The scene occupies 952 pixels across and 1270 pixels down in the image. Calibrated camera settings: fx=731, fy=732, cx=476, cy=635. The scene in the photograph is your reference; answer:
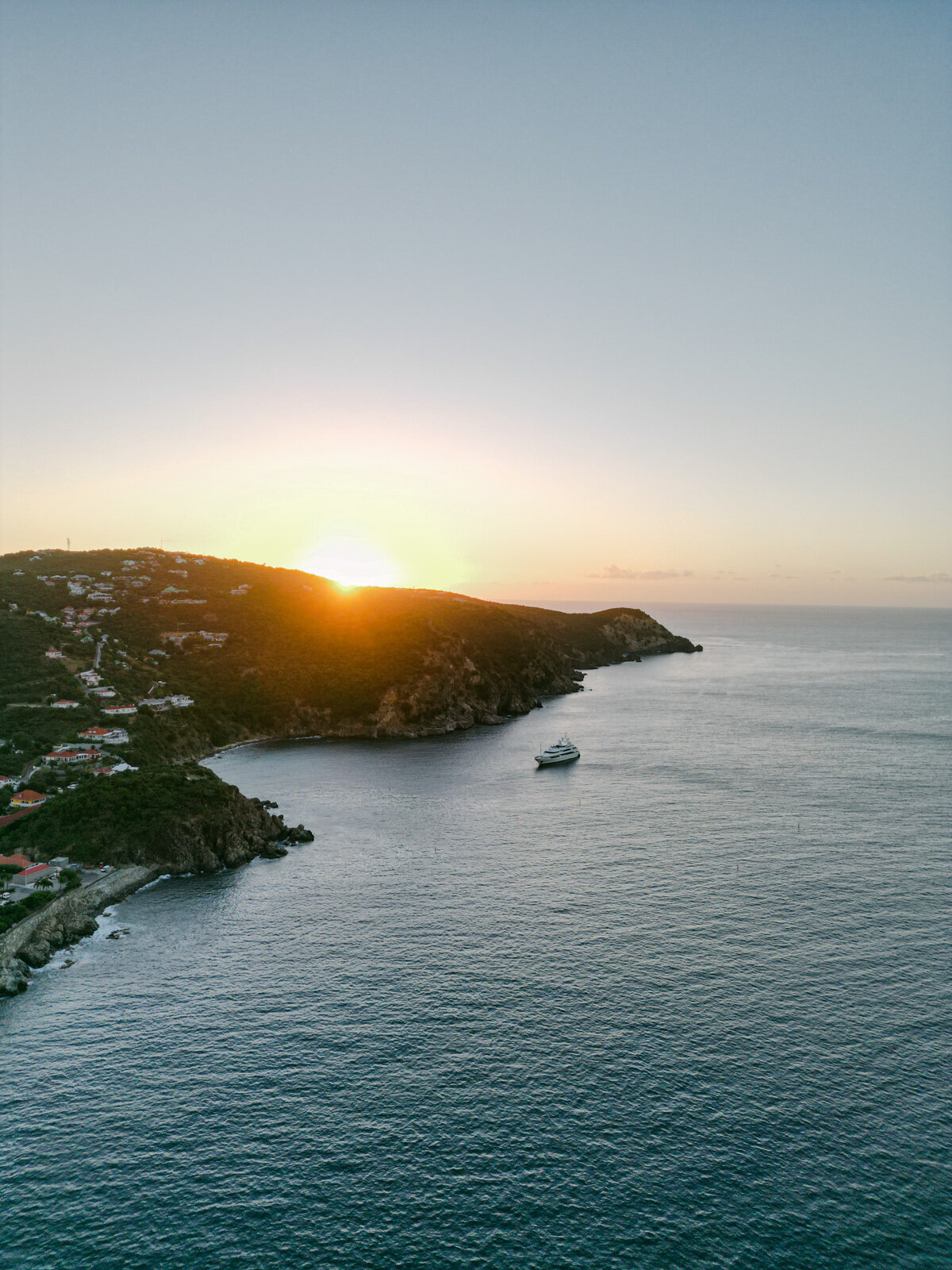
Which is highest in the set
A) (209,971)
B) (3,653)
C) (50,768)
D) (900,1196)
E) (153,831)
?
(3,653)

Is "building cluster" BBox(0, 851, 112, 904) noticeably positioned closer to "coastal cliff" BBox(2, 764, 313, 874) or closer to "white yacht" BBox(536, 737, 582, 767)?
"coastal cliff" BBox(2, 764, 313, 874)

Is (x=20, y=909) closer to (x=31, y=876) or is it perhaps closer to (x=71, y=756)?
(x=31, y=876)

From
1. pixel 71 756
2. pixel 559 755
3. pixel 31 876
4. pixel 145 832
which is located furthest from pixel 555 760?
pixel 31 876

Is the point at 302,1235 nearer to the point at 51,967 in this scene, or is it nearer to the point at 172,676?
the point at 51,967

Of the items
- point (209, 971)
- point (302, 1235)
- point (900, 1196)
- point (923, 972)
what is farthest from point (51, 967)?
point (923, 972)

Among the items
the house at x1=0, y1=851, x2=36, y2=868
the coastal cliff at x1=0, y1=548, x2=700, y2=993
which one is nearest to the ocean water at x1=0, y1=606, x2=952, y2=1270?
the coastal cliff at x1=0, y1=548, x2=700, y2=993

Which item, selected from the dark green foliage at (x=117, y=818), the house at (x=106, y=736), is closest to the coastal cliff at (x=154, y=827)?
the dark green foliage at (x=117, y=818)

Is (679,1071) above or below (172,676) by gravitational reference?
below
